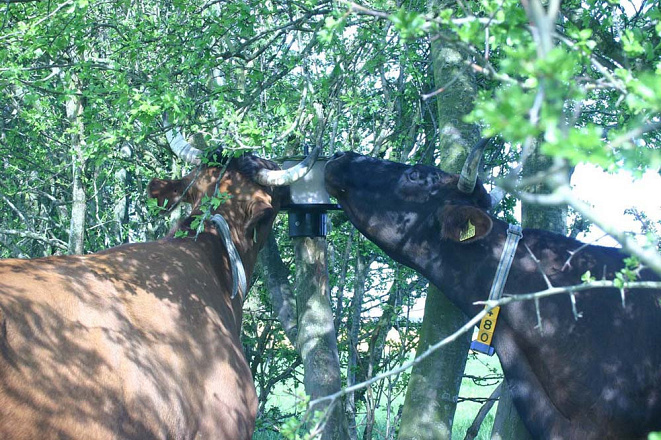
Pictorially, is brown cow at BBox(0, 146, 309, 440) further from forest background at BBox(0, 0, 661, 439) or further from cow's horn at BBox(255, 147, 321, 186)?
forest background at BBox(0, 0, 661, 439)

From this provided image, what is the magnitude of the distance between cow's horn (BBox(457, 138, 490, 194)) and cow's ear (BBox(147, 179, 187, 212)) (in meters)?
2.65

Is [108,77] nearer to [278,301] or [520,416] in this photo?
[278,301]

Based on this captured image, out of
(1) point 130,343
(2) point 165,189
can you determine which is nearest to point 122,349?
(1) point 130,343

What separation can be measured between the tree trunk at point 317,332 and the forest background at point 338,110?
0.06 metres

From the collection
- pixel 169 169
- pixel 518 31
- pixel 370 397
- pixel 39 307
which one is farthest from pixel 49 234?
pixel 518 31

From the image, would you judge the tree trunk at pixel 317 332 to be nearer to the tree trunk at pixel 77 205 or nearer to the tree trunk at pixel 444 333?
the tree trunk at pixel 444 333

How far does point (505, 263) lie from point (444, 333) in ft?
2.46

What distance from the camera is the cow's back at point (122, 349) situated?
3.61 metres

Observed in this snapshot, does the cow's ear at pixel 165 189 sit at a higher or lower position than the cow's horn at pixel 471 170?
lower

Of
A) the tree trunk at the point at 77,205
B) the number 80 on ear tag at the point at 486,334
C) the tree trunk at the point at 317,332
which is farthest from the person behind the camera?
the tree trunk at the point at 77,205

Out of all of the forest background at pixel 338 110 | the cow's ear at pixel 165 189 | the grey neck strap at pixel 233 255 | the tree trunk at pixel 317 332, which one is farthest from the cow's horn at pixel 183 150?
the tree trunk at pixel 317 332

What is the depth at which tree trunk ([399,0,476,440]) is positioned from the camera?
5.00 meters

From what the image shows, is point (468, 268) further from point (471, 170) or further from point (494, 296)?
point (471, 170)

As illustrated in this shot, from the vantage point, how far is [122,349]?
4168mm
